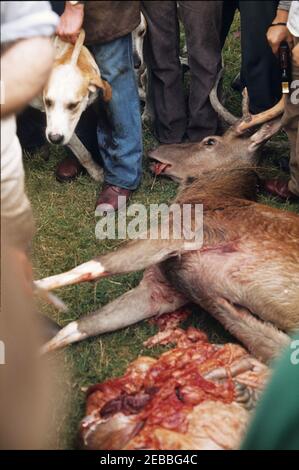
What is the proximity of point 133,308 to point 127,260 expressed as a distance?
1.05 ft

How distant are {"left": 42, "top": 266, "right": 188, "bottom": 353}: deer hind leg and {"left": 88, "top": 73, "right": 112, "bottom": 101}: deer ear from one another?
1.10 meters

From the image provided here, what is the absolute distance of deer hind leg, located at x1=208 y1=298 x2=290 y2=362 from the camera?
4.05m

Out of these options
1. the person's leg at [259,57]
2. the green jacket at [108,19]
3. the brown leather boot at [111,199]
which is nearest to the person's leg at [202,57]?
the person's leg at [259,57]

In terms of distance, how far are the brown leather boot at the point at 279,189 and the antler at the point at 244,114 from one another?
46 cm

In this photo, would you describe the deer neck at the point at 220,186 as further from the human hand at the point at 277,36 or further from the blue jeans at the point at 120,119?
the human hand at the point at 277,36

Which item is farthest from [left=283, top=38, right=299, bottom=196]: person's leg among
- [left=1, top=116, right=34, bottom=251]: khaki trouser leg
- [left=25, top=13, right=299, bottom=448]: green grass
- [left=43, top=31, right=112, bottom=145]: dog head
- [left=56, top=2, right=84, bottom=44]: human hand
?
[left=1, top=116, right=34, bottom=251]: khaki trouser leg

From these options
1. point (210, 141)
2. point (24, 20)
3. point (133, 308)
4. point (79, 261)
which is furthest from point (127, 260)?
point (24, 20)

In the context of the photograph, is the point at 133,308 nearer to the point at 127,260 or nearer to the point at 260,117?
the point at 127,260

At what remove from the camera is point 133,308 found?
177 inches

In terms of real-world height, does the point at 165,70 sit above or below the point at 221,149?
above

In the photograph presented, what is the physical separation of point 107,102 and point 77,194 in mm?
961

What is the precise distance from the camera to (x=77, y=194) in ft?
18.2

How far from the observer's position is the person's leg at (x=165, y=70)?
4.45 metres

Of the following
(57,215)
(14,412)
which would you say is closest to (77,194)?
(57,215)
